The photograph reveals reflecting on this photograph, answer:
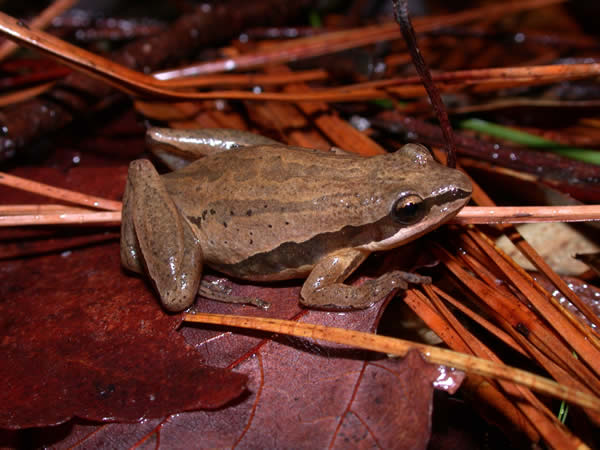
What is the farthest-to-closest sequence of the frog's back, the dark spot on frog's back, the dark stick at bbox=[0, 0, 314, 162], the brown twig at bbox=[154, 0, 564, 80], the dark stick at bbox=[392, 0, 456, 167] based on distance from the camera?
1. the brown twig at bbox=[154, 0, 564, 80]
2. the dark stick at bbox=[0, 0, 314, 162]
3. the dark spot on frog's back
4. the frog's back
5. the dark stick at bbox=[392, 0, 456, 167]

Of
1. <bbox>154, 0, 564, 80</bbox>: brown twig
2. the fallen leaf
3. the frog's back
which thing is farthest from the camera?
<bbox>154, 0, 564, 80</bbox>: brown twig

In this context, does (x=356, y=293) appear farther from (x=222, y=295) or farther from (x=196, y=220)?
(x=196, y=220)

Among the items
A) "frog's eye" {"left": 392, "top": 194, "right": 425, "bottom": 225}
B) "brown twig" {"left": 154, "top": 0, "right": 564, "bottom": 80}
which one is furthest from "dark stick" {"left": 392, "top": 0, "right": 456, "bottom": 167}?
"brown twig" {"left": 154, "top": 0, "right": 564, "bottom": 80}

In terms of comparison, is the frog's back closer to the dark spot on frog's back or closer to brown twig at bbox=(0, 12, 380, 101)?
the dark spot on frog's back

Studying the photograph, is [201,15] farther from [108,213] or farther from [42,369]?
[42,369]

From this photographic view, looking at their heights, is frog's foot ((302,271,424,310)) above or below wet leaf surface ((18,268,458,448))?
above

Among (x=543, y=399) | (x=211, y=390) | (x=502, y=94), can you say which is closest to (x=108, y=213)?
(x=211, y=390)

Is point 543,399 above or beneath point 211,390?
above
